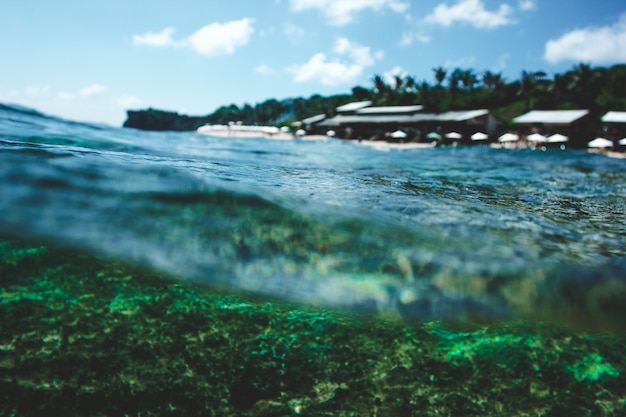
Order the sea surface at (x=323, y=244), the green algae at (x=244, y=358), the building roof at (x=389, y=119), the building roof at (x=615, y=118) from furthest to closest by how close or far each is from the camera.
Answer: the building roof at (x=389, y=119), the building roof at (x=615, y=118), the sea surface at (x=323, y=244), the green algae at (x=244, y=358)

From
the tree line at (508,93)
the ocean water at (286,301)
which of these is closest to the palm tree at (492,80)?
the tree line at (508,93)

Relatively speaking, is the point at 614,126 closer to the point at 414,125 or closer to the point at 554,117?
the point at 554,117

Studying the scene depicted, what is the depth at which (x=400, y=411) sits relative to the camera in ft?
8.59

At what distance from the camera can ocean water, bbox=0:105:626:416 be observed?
2.65 metres

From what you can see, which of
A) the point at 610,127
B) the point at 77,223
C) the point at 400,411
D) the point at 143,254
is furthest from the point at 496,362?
the point at 610,127

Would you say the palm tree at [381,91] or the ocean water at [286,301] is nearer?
the ocean water at [286,301]

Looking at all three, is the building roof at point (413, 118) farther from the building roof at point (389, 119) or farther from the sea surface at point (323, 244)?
the sea surface at point (323, 244)

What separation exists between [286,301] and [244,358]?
0.81 meters

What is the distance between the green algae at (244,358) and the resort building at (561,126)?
4090cm

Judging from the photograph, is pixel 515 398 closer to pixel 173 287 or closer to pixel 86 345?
pixel 173 287

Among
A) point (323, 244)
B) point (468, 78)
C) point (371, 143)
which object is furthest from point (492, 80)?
point (323, 244)

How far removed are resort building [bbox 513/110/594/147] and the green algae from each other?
40.9 meters

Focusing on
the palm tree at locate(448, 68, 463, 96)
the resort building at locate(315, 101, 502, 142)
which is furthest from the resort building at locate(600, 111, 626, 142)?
the palm tree at locate(448, 68, 463, 96)

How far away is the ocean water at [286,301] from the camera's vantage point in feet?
8.70
